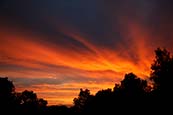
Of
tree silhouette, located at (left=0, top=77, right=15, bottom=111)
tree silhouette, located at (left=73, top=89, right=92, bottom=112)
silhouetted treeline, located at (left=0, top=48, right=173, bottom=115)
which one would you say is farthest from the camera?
tree silhouette, located at (left=73, top=89, right=92, bottom=112)

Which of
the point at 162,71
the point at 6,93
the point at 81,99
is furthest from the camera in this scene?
the point at 81,99

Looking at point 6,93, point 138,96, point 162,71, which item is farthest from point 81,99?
point 162,71

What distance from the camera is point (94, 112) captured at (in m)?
94.4

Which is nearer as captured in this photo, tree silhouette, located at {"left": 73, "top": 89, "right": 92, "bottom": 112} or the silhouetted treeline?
the silhouetted treeline

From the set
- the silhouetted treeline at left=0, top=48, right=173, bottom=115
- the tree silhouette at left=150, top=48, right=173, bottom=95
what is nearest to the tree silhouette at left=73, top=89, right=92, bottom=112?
the silhouetted treeline at left=0, top=48, right=173, bottom=115

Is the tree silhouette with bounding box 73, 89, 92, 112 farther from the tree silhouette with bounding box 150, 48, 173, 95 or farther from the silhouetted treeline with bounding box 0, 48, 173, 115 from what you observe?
the tree silhouette with bounding box 150, 48, 173, 95

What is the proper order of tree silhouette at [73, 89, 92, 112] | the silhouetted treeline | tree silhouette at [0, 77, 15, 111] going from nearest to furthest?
the silhouetted treeline < tree silhouette at [0, 77, 15, 111] < tree silhouette at [73, 89, 92, 112]

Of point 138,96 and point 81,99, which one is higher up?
point 81,99

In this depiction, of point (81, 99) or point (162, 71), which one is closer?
point (162, 71)

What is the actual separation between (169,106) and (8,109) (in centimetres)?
5553

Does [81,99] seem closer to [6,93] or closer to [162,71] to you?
[6,93]

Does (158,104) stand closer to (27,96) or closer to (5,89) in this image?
(5,89)

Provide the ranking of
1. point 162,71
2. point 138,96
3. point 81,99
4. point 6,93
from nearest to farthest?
point 162,71
point 138,96
point 6,93
point 81,99

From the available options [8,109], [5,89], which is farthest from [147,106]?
[5,89]
